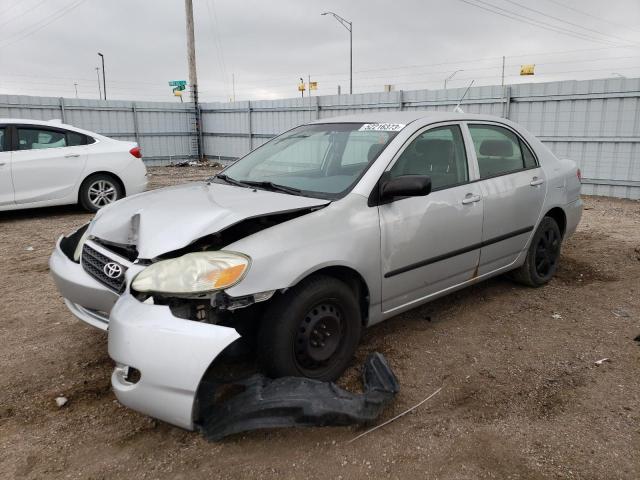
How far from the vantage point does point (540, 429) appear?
2604 millimetres

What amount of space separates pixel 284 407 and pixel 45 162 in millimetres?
6977

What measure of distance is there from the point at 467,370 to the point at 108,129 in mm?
16381

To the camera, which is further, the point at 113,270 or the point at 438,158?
the point at 438,158

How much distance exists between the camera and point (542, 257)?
4.61m

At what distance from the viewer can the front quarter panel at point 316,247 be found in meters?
2.52

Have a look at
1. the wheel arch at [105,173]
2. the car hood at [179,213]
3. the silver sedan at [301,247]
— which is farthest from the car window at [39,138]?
the car hood at [179,213]

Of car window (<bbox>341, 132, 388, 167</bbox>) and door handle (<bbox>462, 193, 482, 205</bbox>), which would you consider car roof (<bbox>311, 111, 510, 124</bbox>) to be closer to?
car window (<bbox>341, 132, 388, 167</bbox>)

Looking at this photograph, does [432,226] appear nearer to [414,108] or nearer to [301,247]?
[301,247]

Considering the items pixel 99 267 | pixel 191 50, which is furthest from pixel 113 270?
pixel 191 50

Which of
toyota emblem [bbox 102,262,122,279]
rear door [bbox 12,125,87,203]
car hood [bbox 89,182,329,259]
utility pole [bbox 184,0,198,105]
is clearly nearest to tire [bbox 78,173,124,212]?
rear door [bbox 12,125,87,203]

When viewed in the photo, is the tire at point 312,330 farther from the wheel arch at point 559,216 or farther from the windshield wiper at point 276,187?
the wheel arch at point 559,216

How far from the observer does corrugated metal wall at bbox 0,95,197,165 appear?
15334mm

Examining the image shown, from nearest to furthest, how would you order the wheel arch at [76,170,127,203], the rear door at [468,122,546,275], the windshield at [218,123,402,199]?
the windshield at [218,123,402,199] → the rear door at [468,122,546,275] → the wheel arch at [76,170,127,203]

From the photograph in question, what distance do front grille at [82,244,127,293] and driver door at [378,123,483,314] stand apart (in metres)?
1.52
